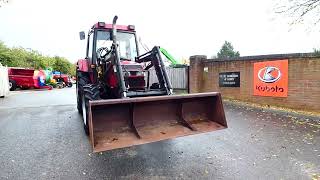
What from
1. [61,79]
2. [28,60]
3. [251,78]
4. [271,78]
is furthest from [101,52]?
[28,60]

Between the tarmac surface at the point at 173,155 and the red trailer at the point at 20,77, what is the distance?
18199 millimetres

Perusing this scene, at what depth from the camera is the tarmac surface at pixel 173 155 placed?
4364mm

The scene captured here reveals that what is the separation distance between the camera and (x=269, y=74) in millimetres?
11500

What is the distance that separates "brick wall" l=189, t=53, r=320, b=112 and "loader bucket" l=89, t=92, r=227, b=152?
6.19 metres

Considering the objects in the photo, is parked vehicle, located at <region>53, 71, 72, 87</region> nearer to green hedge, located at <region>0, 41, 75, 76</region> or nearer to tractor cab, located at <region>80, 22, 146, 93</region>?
green hedge, located at <region>0, 41, 75, 76</region>

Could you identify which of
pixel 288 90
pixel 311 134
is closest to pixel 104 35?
pixel 311 134

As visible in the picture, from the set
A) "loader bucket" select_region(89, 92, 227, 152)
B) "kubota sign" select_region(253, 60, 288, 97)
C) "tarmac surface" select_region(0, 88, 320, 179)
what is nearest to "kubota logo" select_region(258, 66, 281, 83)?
"kubota sign" select_region(253, 60, 288, 97)

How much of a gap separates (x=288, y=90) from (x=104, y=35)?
23.8 ft

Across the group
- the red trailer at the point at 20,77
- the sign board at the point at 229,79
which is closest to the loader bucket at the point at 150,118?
the sign board at the point at 229,79

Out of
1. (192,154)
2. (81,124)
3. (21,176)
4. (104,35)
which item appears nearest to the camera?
(21,176)

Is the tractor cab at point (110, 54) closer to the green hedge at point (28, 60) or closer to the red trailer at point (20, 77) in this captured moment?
the red trailer at point (20, 77)

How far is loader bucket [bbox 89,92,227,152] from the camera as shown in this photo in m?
4.57

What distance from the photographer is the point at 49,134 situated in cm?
688

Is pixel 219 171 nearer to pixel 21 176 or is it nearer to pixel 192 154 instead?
pixel 192 154
